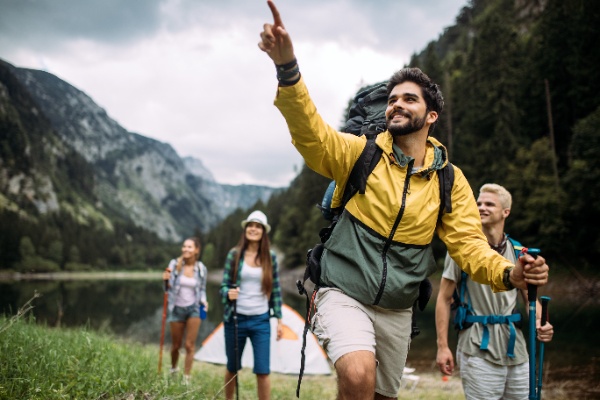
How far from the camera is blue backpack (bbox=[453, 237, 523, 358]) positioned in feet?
13.4

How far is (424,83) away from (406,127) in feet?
1.57

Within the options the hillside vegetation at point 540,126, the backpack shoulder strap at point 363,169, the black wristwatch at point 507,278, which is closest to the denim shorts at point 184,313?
the backpack shoulder strap at point 363,169

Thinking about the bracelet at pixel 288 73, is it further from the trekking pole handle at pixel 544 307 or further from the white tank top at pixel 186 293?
the white tank top at pixel 186 293

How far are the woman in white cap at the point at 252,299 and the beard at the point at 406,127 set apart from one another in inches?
149

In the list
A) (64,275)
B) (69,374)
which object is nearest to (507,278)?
(69,374)

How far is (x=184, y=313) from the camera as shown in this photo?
8.30 meters

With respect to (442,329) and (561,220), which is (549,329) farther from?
(561,220)

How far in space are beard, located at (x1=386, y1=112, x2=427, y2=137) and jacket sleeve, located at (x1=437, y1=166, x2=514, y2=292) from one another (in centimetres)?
53

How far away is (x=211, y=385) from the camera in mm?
6754

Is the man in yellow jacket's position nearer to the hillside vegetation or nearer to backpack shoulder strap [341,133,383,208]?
backpack shoulder strap [341,133,383,208]

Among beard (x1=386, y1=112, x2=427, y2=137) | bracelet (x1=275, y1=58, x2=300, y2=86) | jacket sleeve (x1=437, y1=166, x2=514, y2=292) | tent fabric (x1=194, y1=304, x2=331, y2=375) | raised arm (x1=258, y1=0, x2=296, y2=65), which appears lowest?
tent fabric (x1=194, y1=304, x2=331, y2=375)

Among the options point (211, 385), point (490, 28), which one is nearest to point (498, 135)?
point (490, 28)

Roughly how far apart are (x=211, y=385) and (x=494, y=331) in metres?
4.44

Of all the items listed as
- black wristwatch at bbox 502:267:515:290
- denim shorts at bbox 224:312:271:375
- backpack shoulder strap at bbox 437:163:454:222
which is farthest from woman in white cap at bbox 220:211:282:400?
black wristwatch at bbox 502:267:515:290
